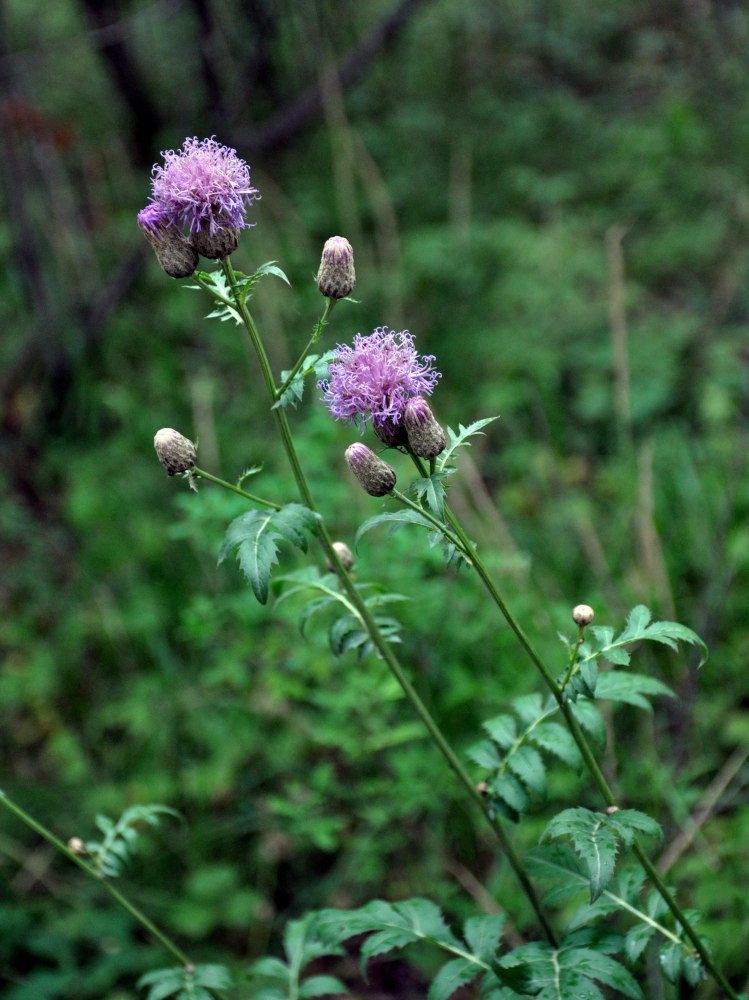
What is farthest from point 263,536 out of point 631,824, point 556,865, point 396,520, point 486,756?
point 556,865

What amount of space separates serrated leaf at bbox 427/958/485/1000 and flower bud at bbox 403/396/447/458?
1.03 meters

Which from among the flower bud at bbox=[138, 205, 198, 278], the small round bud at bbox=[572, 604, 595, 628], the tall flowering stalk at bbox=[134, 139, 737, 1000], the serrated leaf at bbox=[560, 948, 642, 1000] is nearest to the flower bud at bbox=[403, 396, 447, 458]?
the tall flowering stalk at bbox=[134, 139, 737, 1000]

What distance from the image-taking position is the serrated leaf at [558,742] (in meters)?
1.61

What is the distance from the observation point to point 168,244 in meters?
1.44

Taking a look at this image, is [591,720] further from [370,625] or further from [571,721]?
[370,625]

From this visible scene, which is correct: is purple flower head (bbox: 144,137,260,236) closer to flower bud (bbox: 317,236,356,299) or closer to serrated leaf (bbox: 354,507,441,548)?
flower bud (bbox: 317,236,356,299)

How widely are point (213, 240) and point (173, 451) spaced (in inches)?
15.9

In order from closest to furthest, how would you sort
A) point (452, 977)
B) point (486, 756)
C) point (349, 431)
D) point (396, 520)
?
1. point (396, 520)
2. point (452, 977)
3. point (486, 756)
4. point (349, 431)

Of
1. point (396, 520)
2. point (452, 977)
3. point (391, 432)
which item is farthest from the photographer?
point (452, 977)

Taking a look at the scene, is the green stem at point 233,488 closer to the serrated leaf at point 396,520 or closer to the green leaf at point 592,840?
the serrated leaf at point 396,520

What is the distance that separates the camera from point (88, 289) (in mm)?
4988

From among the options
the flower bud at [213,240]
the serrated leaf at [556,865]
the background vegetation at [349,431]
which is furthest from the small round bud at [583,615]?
the background vegetation at [349,431]

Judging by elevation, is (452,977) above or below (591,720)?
below

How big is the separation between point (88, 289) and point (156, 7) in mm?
1694
